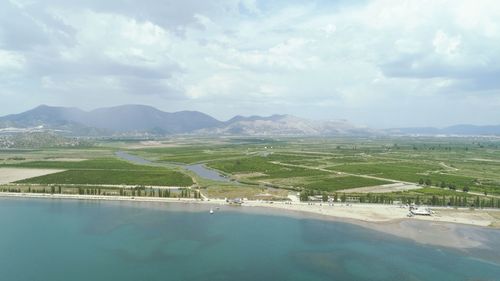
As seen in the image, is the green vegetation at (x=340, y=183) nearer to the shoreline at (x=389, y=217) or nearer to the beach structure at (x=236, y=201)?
the shoreline at (x=389, y=217)

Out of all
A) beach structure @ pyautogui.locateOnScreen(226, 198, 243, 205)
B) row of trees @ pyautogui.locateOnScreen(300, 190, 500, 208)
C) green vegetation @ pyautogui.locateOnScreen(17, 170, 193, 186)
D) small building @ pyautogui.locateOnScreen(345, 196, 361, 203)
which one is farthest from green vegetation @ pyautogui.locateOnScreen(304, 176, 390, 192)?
green vegetation @ pyautogui.locateOnScreen(17, 170, 193, 186)

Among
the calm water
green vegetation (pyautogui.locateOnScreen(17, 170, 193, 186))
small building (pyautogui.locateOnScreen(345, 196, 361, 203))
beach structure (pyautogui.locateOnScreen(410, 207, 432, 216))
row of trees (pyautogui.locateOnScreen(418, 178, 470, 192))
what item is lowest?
the calm water

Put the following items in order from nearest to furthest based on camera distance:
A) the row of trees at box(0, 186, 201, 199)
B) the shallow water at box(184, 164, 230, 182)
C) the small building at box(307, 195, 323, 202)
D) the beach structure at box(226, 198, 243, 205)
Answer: the beach structure at box(226, 198, 243, 205) → the small building at box(307, 195, 323, 202) → the row of trees at box(0, 186, 201, 199) → the shallow water at box(184, 164, 230, 182)

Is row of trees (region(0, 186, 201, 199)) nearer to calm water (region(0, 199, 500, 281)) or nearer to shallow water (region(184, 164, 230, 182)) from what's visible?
calm water (region(0, 199, 500, 281))

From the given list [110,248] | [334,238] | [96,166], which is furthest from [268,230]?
[96,166]

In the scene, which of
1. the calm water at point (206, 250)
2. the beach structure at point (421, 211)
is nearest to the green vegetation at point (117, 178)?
the calm water at point (206, 250)
